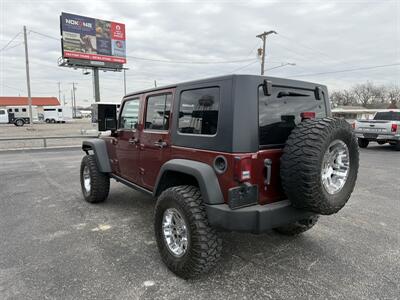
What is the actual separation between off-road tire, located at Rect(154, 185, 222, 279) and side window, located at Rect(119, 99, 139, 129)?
1625mm

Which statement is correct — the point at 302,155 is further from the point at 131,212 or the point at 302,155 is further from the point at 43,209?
the point at 43,209

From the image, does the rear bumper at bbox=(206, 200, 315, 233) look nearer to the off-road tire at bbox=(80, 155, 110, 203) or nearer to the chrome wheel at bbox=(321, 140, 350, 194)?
the chrome wheel at bbox=(321, 140, 350, 194)

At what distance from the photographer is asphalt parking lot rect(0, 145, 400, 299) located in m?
2.48

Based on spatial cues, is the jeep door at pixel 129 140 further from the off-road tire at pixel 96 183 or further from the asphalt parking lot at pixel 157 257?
the asphalt parking lot at pixel 157 257

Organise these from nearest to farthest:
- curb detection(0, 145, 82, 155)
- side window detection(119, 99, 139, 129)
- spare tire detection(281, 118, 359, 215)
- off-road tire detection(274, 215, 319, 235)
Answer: spare tire detection(281, 118, 359, 215) → off-road tire detection(274, 215, 319, 235) → side window detection(119, 99, 139, 129) → curb detection(0, 145, 82, 155)

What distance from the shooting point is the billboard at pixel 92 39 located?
29.5m

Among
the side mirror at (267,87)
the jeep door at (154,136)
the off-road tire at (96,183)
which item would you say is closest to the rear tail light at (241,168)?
the side mirror at (267,87)

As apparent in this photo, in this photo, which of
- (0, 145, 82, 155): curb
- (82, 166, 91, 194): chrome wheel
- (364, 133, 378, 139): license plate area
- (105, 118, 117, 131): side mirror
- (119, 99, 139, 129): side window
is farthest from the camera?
(364, 133, 378, 139): license plate area

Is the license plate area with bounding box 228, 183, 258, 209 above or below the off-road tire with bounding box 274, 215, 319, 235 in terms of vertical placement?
above

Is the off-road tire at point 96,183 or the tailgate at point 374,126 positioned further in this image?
the tailgate at point 374,126

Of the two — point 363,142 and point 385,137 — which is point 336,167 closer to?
point 385,137

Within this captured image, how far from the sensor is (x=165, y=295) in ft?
7.91

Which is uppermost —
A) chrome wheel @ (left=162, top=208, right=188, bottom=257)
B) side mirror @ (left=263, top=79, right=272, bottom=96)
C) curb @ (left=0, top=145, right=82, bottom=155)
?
side mirror @ (left=263, top=79, right=272, bottom=96)

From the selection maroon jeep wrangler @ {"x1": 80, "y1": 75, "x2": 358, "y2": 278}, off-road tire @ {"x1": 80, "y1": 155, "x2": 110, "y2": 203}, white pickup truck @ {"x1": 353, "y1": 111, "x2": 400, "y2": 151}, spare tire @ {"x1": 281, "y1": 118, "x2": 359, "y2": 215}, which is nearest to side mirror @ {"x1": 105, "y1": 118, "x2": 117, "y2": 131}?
off-road tire @ {"x1": 80, "y1": 155, "x2": 110, "y2": 203}
